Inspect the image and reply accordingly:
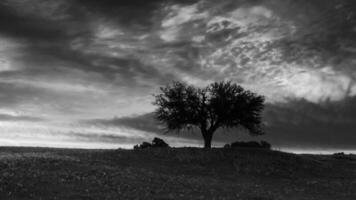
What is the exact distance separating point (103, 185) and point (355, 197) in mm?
20886

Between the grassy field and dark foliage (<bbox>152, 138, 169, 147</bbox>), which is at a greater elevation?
dark foliage (<bbox>152, 138, 169, 147</bbox>)

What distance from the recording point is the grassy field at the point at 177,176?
31.2 meters

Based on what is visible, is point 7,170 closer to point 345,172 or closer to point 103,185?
point 103,185

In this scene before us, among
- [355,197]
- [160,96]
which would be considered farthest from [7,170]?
[160,96]

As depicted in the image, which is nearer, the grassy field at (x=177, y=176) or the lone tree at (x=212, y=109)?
the grassy field at (x=177, y=176)

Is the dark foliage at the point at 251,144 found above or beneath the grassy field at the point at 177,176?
above

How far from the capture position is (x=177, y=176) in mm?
42156

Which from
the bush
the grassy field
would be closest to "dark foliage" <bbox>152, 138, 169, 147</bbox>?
the bush

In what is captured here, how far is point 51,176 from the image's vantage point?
116ft

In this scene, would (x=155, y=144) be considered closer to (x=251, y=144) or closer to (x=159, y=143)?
(x=159, y=143)

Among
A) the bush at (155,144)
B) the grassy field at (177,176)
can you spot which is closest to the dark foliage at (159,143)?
the bush at (155,144)

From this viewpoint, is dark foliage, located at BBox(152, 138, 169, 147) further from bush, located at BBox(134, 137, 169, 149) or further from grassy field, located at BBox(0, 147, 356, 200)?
grassy field, located at BBox(0, 147, 356, 200)

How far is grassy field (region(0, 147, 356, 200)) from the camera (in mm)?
31163

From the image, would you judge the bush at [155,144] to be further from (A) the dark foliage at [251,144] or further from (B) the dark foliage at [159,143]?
(A) the dark foliage at [251,144]
